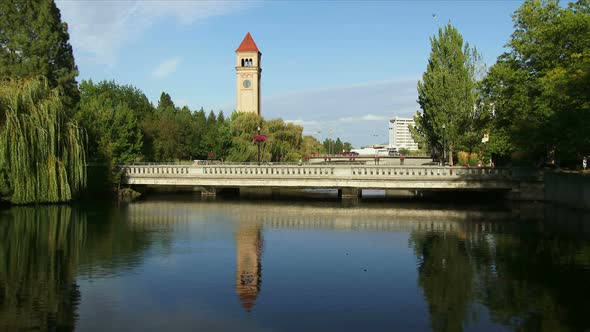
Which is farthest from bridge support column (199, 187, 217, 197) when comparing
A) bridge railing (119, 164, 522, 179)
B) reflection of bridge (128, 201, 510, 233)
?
reflection of bridge (128, 201, 510, 233)

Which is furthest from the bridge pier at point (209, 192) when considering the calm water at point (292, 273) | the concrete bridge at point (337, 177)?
the calm water at point (292, 273)

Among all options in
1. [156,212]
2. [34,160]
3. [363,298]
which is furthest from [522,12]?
[34,160]

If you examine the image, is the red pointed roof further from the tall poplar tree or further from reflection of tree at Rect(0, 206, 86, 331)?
reflection of tree at Rect(0, 206, 86, 331)

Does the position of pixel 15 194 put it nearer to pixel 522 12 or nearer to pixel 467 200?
pixel 467 200

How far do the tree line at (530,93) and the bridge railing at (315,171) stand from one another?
Result: 127 inches

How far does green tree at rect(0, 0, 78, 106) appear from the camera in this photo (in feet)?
130

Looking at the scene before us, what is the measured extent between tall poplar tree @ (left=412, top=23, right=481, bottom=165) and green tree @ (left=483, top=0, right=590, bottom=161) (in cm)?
774

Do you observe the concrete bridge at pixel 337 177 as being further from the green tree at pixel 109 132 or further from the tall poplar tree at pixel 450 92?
the tall poplar tree at pixel 450 92

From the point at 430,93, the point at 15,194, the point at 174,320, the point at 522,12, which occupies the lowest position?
the point at 174,320

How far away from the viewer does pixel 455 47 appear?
155 feet

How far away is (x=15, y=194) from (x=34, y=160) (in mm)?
2087

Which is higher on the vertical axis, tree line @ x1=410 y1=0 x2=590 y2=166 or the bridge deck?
tree line @ x1=410 y1=0 x2=590 y2=166

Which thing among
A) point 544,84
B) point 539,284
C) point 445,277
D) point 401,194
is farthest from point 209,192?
point 539,284

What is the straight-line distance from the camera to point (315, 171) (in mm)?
36531
